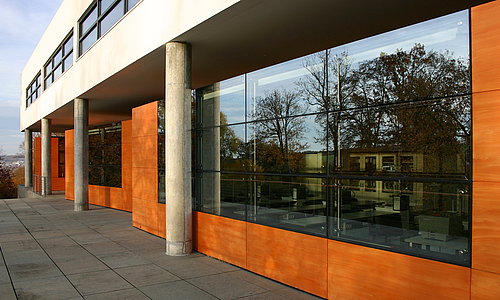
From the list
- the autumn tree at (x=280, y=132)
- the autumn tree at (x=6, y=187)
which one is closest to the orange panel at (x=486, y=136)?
the autumn tree at (x=280, y=132)

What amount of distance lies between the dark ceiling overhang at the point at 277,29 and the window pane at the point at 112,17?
206 cm

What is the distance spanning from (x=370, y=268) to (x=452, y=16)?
3.65m

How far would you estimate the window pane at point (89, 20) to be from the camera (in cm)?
1546

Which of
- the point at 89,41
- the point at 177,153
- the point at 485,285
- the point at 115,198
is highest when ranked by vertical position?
the point at 89,41

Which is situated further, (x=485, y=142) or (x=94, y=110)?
(x=94, y=110)

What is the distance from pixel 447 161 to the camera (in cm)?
526

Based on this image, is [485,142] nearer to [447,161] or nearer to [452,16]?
[447,161]

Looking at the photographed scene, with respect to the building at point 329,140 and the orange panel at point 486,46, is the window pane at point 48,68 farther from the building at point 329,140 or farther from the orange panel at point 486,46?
the orange panel at point 486,46

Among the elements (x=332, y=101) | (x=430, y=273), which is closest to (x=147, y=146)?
(x=332, y=101)

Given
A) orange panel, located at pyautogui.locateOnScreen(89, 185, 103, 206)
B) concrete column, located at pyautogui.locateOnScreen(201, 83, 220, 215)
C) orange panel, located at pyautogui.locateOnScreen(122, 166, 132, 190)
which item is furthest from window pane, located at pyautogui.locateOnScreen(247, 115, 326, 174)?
orange panel, located at pyautogui.locateOnScreen(89, 185, 103, 206)

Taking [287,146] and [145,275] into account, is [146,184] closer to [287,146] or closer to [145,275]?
[145,275]

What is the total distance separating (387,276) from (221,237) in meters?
4.21

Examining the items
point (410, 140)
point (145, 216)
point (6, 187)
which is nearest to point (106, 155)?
point (145, 216)

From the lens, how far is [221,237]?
853 cm
